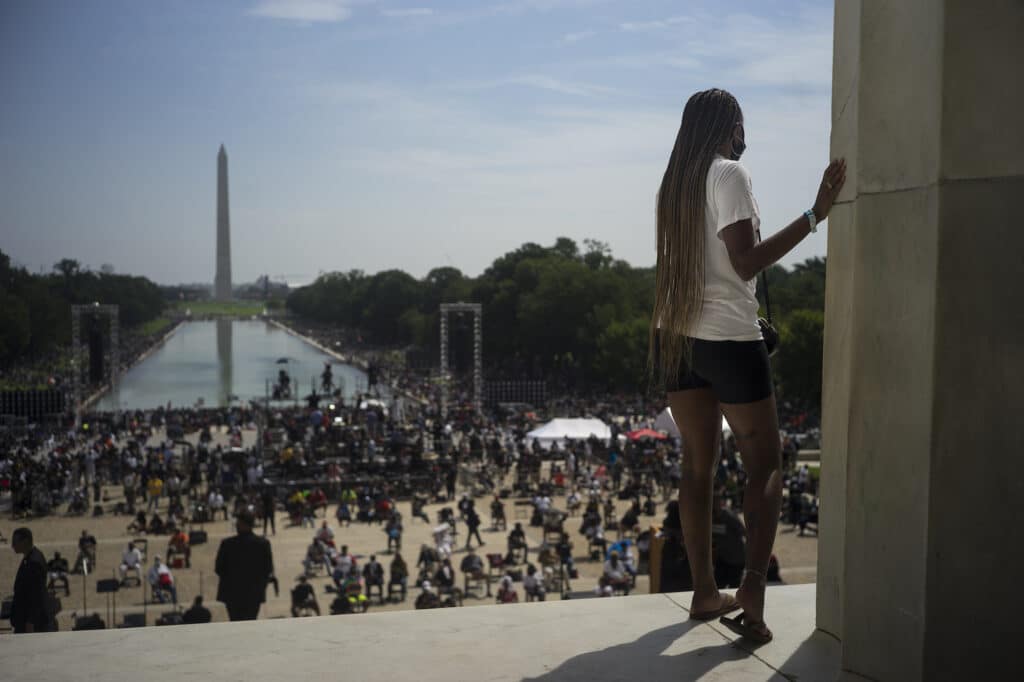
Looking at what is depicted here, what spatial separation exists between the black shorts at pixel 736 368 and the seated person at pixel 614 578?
1364 centimetres

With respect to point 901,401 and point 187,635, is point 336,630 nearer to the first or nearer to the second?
point 187,635

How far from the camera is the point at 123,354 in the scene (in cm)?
10731

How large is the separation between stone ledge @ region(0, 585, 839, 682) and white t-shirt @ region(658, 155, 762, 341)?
88 centimetres

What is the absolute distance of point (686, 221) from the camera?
2.92m

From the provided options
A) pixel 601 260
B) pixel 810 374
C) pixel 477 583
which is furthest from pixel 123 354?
pixel 477 583

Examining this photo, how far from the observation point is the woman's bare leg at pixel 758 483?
2.91 metres

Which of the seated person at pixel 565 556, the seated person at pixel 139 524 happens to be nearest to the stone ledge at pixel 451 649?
the seated person at pixel 565 556

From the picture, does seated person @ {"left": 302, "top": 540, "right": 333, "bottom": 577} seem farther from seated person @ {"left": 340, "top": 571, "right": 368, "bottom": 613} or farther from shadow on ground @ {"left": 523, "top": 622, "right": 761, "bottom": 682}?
shadow on ground @ {"left": 523, "top": 622, "right": 761, "bottom": 682}

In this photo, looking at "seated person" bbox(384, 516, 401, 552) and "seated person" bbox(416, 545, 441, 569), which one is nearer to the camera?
"seated person" bbox(416, 545, 441, 569)

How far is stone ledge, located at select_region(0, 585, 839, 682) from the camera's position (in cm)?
266

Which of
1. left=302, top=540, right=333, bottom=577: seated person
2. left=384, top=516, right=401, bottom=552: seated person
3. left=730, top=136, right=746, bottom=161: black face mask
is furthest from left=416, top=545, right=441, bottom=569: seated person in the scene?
left=730, top=136, right=746, bottom=161: black face mask

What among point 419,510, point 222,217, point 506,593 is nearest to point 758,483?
point 506,593

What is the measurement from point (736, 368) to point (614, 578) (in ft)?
46.8

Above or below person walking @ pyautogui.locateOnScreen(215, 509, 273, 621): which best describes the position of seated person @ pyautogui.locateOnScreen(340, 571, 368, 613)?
below
